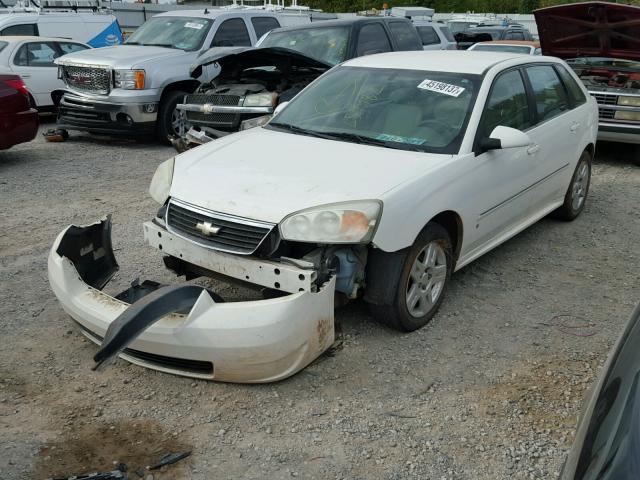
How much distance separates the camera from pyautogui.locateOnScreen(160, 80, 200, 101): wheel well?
9.52 meters

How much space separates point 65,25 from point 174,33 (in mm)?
4476

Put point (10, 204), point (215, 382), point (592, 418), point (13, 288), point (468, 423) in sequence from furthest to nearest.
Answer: point (10, 204), point (13, 288), point (215, 382), point (468, 423), point (592, 418)

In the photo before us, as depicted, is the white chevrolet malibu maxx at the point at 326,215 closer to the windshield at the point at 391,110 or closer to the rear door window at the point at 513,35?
the windshield at the point at 391,110

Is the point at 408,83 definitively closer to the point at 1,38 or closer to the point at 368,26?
the point at 368,26

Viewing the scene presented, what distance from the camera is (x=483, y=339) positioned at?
13.1 ft

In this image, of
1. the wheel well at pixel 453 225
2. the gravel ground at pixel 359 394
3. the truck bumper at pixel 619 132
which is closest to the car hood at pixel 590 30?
the truck bumper at pixel 619 132

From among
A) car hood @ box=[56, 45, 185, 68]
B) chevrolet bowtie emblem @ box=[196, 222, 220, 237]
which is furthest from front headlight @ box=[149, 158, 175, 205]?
car hood @ box=[56, 45, 185, 68]

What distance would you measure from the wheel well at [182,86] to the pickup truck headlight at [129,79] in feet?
1.35

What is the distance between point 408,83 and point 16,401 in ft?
10.7

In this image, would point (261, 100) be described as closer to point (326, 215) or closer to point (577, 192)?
point (577, 192)

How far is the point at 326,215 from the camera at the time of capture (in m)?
3.41

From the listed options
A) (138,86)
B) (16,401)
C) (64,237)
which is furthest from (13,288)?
(138,86)

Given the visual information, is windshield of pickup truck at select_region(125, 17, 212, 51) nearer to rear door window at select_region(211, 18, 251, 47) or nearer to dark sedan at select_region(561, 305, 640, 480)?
rear door window at select_region(211, 18, 251, 47)

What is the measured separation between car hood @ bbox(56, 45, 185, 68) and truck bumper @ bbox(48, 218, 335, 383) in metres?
6.28
